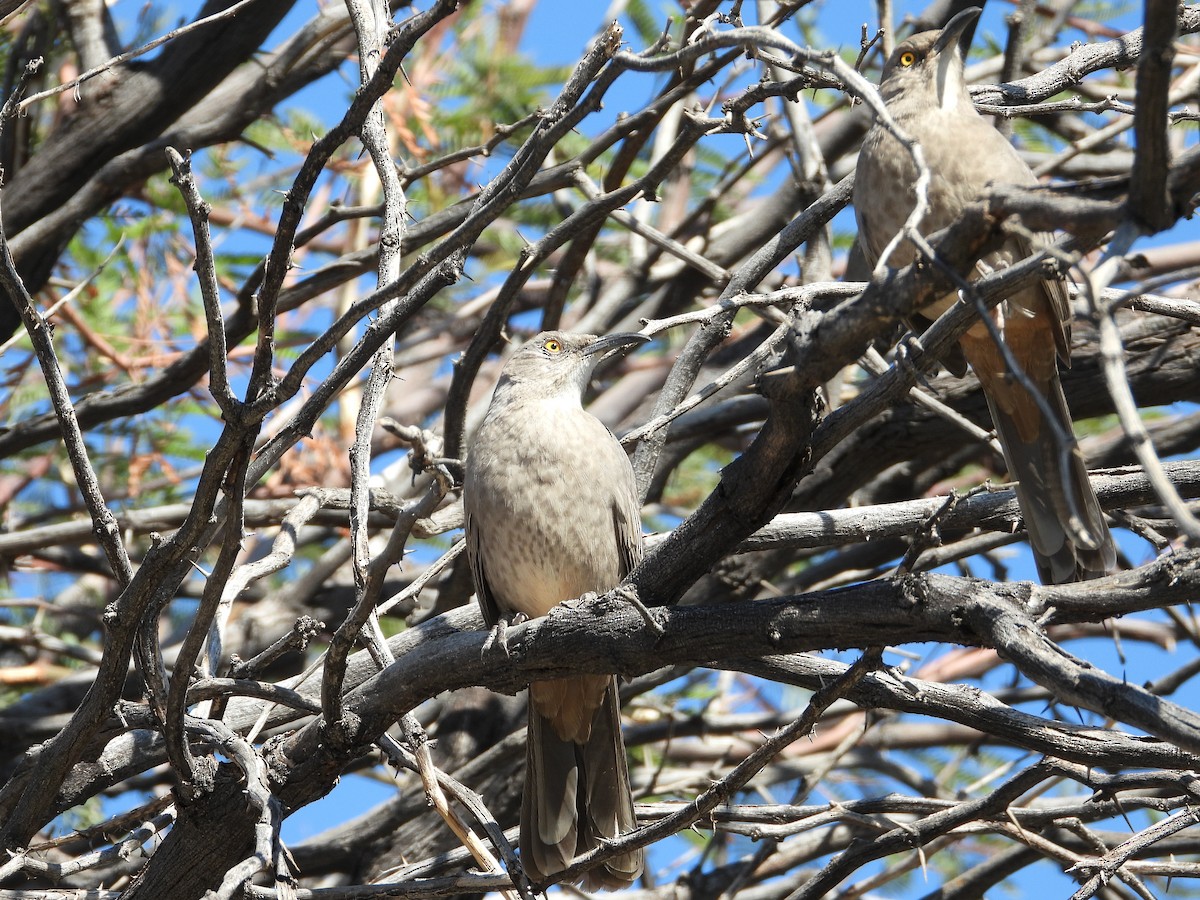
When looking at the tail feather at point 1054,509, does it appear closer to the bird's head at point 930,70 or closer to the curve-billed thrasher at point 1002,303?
the curve-billed thrasher at point 1002,303

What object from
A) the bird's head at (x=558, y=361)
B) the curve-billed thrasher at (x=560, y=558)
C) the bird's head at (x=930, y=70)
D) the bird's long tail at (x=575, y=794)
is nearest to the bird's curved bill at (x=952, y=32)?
the bird's head at (x=930, y=70)

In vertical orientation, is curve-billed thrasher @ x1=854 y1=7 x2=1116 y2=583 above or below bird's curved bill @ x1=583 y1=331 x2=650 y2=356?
below

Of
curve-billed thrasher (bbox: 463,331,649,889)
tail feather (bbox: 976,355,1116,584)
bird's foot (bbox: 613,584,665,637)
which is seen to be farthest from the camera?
curve-billed thrasher (bbox: 463,331,649,889)

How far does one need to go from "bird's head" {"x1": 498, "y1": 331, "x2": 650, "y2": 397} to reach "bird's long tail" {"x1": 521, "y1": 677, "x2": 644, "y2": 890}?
131 centimetres

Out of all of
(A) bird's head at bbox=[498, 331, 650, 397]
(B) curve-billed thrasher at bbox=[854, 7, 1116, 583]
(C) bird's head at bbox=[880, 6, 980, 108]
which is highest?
(C) bird's head at bbox=[880, 6, 980, 108]

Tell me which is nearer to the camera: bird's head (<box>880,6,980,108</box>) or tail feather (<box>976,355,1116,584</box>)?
tail feather (<box>976,355,1116,584</box>)

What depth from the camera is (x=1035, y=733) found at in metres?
3.36

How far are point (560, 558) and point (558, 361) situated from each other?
99 cm

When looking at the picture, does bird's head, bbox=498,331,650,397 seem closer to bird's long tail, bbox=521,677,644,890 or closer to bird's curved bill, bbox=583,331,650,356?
bird's curved bill, bbox=583,331,650,356

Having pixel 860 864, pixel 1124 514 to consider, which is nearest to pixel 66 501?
pixel 860 864

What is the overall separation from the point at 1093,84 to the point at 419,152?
150 inches

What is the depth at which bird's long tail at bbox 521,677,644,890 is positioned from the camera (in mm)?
4473

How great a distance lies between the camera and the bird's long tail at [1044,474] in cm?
404

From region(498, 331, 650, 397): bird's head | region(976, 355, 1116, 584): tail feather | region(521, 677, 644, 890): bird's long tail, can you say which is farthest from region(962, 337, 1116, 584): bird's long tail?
region(521, 677, 644, 890): bird's long tail
